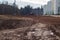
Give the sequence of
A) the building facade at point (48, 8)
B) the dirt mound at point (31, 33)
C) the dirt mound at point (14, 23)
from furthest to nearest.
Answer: the building facade at point (48, 8) → the dirt mound at point (14, 23) → the dirt mound at point (31, 33)

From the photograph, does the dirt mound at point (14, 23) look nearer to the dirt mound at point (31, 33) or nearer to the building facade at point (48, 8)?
the dirt mound at point (31, 33)

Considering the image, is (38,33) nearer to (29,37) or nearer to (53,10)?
(29,37)

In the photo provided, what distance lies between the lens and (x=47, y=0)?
4.83 m

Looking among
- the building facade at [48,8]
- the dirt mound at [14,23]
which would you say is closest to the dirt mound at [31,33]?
the dirt mound at [14,23]

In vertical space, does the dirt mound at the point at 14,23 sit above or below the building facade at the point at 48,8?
below

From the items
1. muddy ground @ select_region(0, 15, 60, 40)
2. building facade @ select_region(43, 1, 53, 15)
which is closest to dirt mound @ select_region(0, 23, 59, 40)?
muddy ground @ select_region(0, 15, 60, 40)

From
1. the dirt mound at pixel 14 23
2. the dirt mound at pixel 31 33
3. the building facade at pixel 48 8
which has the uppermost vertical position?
the building facade at pixel 48 8

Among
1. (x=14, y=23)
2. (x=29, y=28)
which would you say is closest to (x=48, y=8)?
(x=29, y=28)

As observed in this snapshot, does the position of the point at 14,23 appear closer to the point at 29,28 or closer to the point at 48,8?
the point at 29,28

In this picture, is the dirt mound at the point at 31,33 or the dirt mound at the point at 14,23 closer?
the dirt mound at the point at 31,33

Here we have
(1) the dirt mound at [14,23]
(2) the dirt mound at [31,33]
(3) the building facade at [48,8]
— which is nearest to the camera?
(2) the dirt mound at [31,33]

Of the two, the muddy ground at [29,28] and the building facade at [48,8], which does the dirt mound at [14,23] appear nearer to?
the muddy ground at [29,28]

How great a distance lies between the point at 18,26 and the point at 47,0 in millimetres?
1516

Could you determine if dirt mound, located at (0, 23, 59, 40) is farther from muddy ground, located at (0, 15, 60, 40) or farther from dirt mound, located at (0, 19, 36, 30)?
dirt mound, located at (0, 19, 36, 30)
